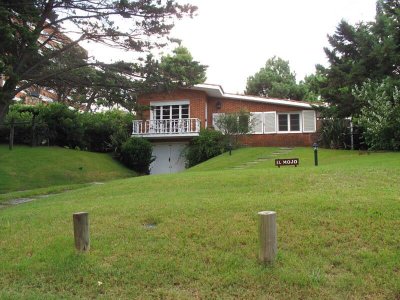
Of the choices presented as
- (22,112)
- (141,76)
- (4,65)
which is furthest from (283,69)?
(4,65)

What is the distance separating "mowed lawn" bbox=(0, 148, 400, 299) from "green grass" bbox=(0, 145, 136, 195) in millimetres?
9801

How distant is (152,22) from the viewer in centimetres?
1550

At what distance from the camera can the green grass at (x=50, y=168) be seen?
1838 cm

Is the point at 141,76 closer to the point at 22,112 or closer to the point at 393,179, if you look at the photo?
the point at 393,179

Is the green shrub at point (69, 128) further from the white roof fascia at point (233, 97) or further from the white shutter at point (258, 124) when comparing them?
the white shutter at point (258, 124)

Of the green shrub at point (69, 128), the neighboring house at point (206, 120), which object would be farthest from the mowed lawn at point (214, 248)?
the neighboring house at point (206, 120)

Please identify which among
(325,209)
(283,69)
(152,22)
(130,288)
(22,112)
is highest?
(283,69)

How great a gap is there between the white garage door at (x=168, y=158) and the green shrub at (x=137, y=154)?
183 cm

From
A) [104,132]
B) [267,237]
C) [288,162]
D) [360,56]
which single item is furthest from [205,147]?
[267,237]

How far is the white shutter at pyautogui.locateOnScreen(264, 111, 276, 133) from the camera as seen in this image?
28.5 metres

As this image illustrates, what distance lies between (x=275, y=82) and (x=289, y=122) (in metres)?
18.8

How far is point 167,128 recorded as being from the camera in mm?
27781

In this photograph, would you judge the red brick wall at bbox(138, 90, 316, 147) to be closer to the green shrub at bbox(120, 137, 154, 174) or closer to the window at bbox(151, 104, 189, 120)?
the window at bbox(151, 104, 189, 120)

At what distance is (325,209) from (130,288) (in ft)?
12.0
